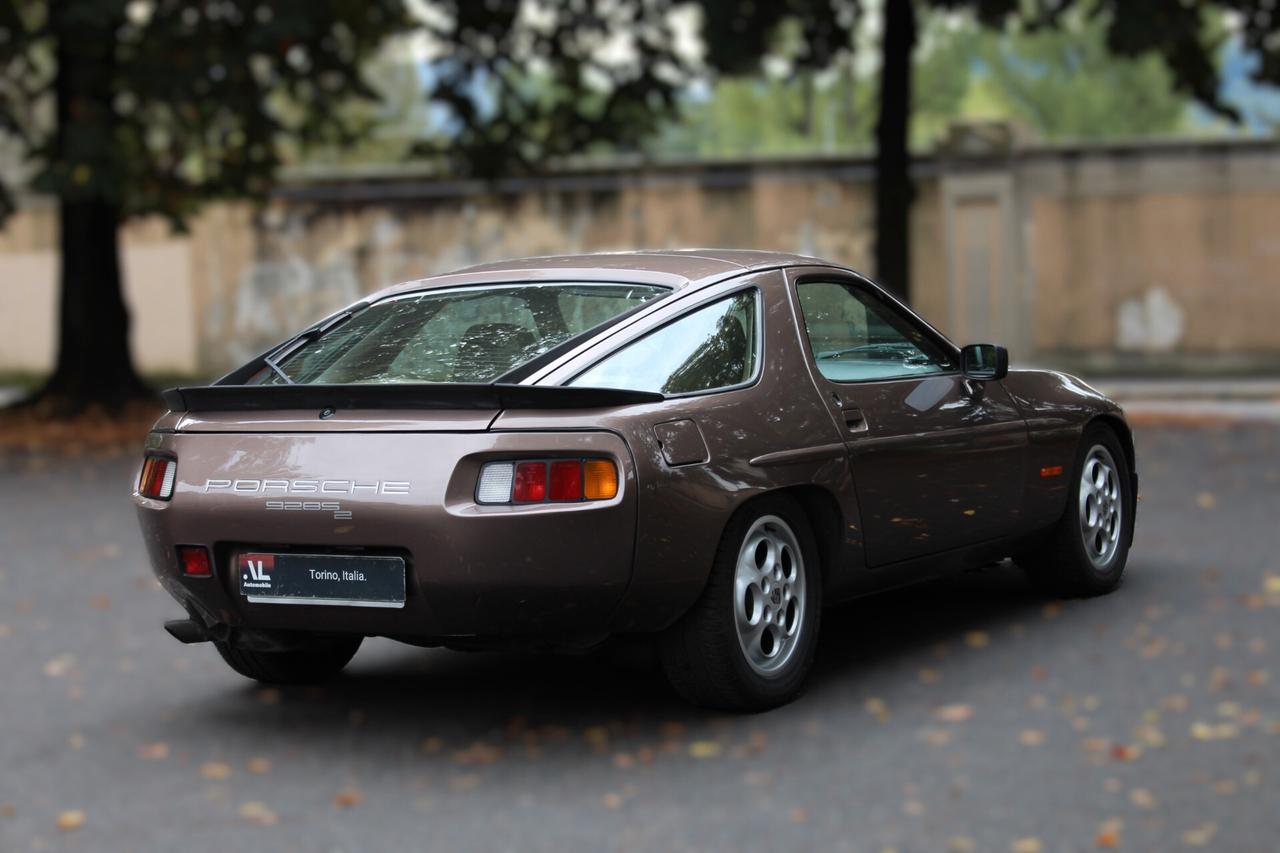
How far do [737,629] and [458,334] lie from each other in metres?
1.26

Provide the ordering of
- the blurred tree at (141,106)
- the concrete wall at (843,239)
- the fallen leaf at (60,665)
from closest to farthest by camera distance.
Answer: the fallen leaf at (60,665)
the blurred tree at (141,106)
the concrete wall at (843,239)

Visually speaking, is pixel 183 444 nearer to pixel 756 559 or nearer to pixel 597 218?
pixel 756 559

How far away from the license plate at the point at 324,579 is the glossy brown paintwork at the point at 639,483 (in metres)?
0.03

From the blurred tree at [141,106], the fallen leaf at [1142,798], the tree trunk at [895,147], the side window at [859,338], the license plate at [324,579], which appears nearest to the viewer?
the fallen leaf at [1142,798]

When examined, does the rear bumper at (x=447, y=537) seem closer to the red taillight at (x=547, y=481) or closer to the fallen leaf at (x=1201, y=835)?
the red taillight at (x=547, y=481)

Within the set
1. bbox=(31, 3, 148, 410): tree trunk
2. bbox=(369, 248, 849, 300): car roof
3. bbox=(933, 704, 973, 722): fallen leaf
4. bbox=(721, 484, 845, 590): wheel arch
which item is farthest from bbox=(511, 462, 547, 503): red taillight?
bbox=(31, 3, 148, 410): tree trunk

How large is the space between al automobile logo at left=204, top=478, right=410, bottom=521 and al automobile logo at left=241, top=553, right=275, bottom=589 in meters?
0.17

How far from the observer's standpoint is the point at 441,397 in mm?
4441

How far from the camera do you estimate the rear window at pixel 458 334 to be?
4.92 meters

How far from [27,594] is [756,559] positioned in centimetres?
522

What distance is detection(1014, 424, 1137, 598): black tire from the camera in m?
5.06

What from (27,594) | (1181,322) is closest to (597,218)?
(1181,322)

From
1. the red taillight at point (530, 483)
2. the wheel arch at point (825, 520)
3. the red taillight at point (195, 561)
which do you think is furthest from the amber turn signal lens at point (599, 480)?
the red taillight at point (195, 561)

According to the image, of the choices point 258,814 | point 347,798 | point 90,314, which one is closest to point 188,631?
point 258,814
